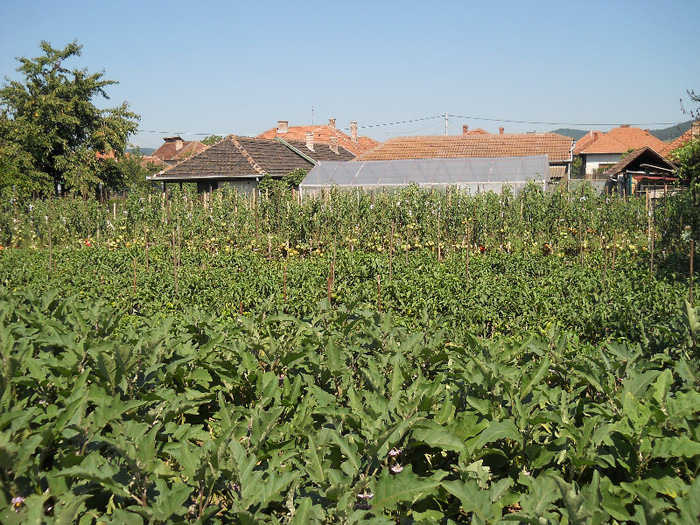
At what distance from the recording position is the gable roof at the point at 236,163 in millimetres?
27891

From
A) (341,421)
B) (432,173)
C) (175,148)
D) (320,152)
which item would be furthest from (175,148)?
(341,421)

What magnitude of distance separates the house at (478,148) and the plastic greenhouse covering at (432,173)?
10494 millimetres

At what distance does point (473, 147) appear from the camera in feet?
112

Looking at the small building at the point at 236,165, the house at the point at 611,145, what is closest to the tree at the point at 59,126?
the small building at the point at 236,165

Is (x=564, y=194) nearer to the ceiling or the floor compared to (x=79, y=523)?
nearer to the ceiling

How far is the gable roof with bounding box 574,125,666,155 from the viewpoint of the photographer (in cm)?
5556

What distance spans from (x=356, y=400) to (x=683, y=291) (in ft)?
19.6

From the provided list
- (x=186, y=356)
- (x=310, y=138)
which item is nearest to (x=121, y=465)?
(x=186, y=356)

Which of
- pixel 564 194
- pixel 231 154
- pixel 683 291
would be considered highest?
pixel 231 154

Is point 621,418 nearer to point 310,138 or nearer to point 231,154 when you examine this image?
point 231,154

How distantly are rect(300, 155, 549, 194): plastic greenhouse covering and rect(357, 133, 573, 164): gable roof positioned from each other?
10.5m

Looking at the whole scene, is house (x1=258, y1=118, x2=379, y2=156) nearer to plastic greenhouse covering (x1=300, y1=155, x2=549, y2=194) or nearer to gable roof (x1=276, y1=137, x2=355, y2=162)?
gable roof (x1=276, y1=137, x2=355, y2=162)

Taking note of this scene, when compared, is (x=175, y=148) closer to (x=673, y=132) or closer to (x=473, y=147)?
(x=473, y=147)

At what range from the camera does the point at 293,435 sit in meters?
2.70
